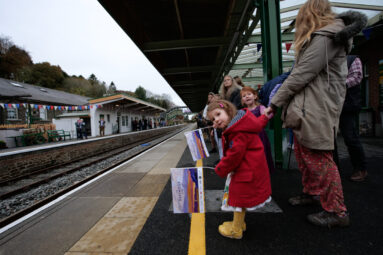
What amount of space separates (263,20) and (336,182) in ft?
11.5

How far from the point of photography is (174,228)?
1.75 m

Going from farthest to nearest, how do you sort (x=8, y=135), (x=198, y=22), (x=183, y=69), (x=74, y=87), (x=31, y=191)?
(x=74, y=87) < (x=8, y=135) < (x=183, y=69) < (x=198, y=22) < (x=31, y=191)

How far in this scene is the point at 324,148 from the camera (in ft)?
5.04

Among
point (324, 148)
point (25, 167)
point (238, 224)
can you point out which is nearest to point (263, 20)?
point (324, 148)

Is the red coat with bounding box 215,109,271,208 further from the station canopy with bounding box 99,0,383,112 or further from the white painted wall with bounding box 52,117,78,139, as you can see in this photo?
the white painted wall with bounding box 52,117,78,139

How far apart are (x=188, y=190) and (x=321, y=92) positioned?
1523 mm

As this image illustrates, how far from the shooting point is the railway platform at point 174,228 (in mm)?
1438

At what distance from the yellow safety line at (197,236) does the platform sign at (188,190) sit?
0.29 metres

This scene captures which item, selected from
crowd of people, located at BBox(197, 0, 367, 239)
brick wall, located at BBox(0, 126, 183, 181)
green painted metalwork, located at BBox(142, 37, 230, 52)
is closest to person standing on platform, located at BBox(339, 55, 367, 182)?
crowd of people, located at BBox(197, 0, 367, 239)

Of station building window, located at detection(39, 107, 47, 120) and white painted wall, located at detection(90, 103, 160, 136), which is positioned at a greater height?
station building window, located at detection(39, 107, 47, 120)

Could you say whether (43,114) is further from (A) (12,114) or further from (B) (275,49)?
(B) (275,49)

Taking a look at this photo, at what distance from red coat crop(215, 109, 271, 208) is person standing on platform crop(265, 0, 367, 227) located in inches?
12.2

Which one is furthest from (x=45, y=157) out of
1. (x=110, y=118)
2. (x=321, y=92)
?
(x=110, y=118)

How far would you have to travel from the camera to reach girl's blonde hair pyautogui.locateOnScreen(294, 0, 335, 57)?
1.54 m
